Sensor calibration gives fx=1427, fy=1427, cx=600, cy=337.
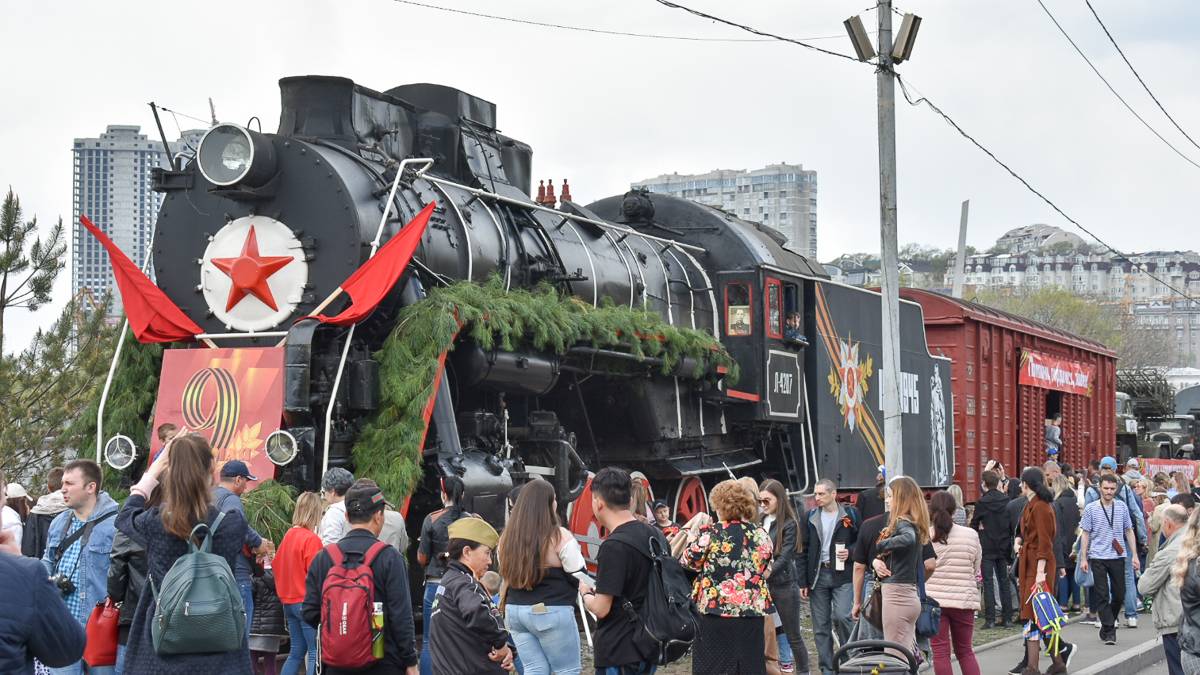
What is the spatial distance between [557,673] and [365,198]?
4781mm

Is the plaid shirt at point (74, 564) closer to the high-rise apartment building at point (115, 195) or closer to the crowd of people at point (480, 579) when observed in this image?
the crowd of people at point (480, 579)

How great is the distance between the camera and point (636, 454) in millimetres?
13461

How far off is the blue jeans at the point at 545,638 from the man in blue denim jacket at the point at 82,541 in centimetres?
204

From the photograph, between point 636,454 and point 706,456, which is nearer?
point 636,454

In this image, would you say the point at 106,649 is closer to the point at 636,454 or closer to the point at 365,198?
the point at 365,198

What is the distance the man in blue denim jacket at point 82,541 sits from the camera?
703 cm

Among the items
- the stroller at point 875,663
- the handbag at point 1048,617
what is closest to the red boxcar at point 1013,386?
the handbag at point 1048,617

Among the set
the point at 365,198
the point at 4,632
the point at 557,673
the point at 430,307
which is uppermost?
the point at 365,198

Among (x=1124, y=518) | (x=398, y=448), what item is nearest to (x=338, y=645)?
(x=398, y=448)

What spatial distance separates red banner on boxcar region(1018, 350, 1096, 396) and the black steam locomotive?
29.5ft

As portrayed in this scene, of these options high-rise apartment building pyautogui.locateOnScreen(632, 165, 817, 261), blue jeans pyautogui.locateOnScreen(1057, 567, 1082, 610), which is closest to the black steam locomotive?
blue jeans pyautogui.locateOnScreen(1057, 567, 1082, 610)

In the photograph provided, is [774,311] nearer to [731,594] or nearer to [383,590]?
[731,594]

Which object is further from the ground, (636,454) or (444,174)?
(444,174)

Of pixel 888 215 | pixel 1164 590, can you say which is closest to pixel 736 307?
pixel 888 215
